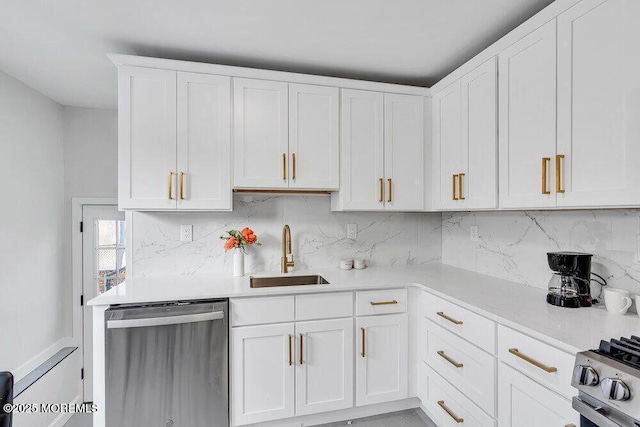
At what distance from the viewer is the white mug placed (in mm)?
1398

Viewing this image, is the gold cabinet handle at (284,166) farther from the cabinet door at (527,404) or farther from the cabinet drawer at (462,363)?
the cabinet door at (527,404)

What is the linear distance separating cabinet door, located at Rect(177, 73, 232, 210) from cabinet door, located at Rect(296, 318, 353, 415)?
102cm

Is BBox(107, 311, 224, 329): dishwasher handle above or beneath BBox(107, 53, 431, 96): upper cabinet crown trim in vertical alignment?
beneath

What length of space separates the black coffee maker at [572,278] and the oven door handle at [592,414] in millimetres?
634

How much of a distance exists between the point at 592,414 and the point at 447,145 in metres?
A: 1.73

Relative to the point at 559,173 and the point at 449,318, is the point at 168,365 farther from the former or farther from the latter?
the point at 559,173

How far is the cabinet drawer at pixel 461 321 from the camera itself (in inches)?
59.2

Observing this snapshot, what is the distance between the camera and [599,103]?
128cm

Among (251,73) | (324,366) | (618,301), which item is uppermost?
(251,73)

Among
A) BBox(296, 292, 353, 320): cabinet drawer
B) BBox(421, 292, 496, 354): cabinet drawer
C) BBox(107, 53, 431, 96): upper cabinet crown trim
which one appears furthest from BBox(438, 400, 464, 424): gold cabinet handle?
BBox(107, 53, 431, 96): upper cabinet crown trim

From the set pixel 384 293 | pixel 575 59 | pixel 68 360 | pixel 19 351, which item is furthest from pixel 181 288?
pixel 575 59

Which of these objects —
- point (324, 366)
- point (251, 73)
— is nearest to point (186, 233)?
point (251, 73)

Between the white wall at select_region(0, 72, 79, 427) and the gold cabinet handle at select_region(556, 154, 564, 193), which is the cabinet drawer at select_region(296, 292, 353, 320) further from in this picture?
the white wall at select_region(0, 72, 79, 427)

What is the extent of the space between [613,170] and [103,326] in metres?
2.48
